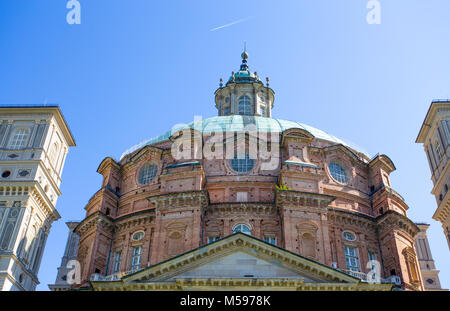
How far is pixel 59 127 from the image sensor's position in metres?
45.5

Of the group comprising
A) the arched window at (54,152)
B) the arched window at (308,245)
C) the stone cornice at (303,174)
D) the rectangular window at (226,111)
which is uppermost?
the rectangular window at (226,111)

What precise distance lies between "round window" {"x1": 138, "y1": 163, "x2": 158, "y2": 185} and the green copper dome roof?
3.41 m

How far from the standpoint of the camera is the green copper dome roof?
1774 inches

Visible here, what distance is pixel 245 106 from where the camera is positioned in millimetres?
56938

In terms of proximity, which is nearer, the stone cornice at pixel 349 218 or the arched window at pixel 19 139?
the stone cornice at pixel 349 218

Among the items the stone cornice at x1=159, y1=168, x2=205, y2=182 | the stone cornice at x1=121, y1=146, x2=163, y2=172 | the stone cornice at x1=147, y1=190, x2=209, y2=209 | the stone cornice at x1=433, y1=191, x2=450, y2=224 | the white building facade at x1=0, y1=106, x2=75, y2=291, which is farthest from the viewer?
the stone cornice at x1=121, y1=146, x2=163, y2=172

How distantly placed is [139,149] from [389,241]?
81.8ft

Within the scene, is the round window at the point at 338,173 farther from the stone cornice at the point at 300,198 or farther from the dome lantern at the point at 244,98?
the dome lantern at the point at 244,98

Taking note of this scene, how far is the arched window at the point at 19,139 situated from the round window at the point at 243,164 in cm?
1878

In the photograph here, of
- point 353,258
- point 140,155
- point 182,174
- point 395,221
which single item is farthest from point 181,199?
point 395,221

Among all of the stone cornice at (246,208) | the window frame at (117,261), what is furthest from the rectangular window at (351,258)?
the window frame at (117,261)

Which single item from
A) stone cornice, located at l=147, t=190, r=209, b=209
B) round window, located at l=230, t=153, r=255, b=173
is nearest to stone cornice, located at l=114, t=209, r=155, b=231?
stone cornice, located at l=147, t=190, r=209, b=209

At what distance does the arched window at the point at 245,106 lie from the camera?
56188 mm

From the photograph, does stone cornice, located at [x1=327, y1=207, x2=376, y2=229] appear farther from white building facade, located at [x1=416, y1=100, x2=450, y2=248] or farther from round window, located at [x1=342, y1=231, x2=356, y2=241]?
white building facade, located at [x1=416, y1=100, x2=450, y2=248]
